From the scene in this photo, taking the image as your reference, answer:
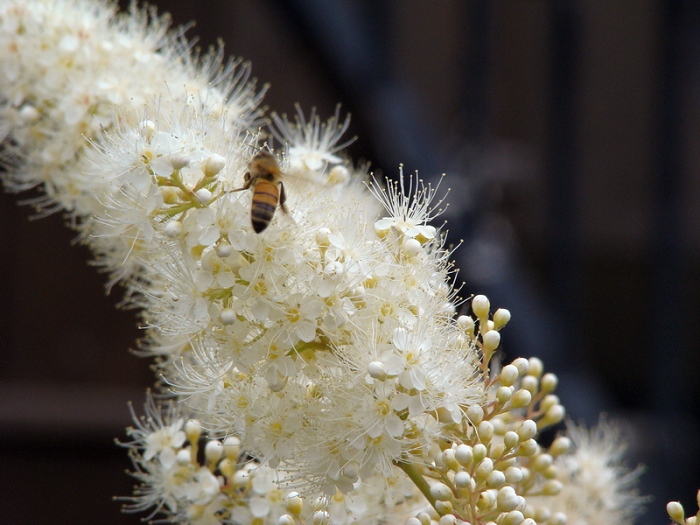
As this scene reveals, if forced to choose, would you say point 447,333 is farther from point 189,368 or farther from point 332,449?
point 189,368

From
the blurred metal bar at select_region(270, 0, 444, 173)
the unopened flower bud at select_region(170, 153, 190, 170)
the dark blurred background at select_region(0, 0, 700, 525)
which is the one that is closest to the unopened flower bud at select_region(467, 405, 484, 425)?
the unopened flower bud at select_region(170, 153, 190, 170)

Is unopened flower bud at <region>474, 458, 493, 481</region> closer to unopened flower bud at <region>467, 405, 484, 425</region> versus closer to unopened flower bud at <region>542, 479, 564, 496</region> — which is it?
unopened flower bud at <region>467, 405, 484, 425</region>

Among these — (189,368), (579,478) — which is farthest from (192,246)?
(579,478)

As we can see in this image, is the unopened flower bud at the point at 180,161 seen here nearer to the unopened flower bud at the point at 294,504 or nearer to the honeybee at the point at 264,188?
the honeybee at the point at 264,188

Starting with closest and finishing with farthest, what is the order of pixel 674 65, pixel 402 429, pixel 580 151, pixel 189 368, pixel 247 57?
1. pixel 402 429
2. pixel 189 368
3. pixel 674 65
4. pixel 247 57
5. pixel 580 151

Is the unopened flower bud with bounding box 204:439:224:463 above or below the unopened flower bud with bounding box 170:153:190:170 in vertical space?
below
